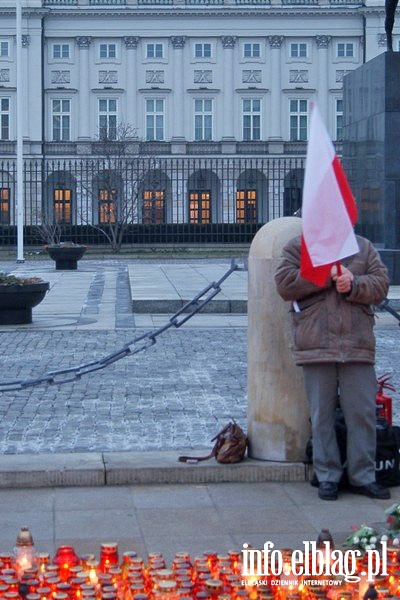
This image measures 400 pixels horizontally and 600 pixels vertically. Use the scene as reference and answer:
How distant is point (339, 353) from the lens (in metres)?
6.35

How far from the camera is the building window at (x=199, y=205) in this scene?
57.8 m

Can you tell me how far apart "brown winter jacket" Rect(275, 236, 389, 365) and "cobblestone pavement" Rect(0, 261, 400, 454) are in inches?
68.1

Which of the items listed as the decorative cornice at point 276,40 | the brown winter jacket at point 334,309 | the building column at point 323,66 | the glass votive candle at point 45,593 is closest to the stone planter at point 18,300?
the brown winter jacket at point 334,309

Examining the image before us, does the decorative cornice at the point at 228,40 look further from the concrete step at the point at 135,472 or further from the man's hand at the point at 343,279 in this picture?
the man's hand at the point at 343,279

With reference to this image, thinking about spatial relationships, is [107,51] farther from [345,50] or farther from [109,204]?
[109,204]

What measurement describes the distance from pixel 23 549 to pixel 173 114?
6007 centimetres

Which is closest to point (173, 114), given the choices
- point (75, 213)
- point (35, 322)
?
point (75, 213)

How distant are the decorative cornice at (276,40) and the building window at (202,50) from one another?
10.3 feet

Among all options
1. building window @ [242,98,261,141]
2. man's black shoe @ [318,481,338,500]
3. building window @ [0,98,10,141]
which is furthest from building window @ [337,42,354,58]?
man's black shoe @ [318,481,338,500]

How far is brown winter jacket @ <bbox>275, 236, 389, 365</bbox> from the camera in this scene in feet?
20.7

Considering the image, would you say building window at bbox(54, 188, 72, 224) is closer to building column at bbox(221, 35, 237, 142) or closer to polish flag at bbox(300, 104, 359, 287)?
building column at bbox(221, 35, 237, 142)

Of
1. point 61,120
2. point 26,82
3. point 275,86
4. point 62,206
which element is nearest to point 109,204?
point 62,206

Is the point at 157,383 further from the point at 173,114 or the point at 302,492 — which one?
the point at 173,114

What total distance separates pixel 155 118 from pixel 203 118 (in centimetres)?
239
